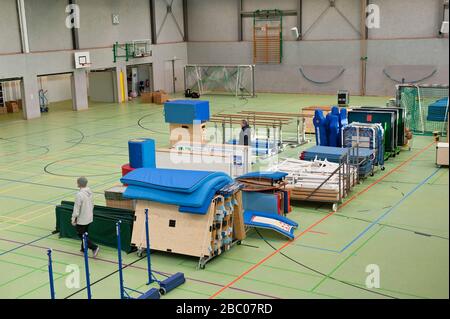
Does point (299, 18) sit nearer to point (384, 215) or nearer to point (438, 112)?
point (438, 112)

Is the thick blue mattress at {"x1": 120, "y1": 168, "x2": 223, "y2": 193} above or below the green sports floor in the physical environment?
above

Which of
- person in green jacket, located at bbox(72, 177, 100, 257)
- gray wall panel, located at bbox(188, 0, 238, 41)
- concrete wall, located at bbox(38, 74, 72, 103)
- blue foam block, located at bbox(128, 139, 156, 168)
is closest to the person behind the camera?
person in green jacket, located at bbox(72, 177, 100, 257)

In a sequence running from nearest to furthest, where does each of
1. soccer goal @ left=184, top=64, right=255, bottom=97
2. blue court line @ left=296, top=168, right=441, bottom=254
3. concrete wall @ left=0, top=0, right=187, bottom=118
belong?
blue court line @ left=296, top=168, right=441, bottom=254 < concrete wall @ left=0, top=0, right=187, bottom=118 < soccer goal @ left=184, top=64, right=255, bottom=97

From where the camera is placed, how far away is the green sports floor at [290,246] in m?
10.0

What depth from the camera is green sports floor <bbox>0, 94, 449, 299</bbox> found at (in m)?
10.0

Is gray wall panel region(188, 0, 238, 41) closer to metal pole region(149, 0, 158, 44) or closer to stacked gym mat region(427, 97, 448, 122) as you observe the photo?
metal pole region(149, 0, 158, 44)

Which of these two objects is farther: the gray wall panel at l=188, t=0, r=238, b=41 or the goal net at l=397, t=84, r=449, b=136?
the gray wall panel at l=188, t=0, r=238, b=41

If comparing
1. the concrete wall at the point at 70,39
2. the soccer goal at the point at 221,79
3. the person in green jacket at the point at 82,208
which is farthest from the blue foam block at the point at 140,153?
the soccer goal at the point at 221,79

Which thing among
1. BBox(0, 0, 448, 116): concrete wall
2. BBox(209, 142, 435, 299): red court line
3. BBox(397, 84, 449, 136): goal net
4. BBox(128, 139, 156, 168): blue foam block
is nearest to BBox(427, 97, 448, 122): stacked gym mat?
BBox(397, 84, 449, 136): goal net

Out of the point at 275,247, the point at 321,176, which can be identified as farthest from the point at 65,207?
the point at 321,176

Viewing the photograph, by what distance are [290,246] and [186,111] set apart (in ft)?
35.1

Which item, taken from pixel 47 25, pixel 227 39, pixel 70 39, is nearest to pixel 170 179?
pixel 47 25

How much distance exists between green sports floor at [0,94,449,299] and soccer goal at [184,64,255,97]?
2084cm

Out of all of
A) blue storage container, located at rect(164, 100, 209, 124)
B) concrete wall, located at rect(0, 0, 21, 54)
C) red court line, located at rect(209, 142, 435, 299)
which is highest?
concrete wall, located at rect(0, 0, 21, 54)
